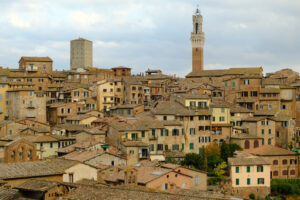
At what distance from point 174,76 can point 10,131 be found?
42787 mm

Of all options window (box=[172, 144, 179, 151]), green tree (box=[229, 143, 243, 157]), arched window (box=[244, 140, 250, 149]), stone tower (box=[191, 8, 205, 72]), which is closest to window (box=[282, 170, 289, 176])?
arched window (box=[244, 140, 250, 149])

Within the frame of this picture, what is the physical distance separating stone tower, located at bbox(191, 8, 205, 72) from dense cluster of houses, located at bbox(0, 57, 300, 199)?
26.6 m

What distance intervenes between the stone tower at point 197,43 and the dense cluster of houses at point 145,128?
26.6 m

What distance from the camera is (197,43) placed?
113438 mm

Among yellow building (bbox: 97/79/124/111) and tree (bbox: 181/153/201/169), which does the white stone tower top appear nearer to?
yellow building (bbox: 97/79/124/111)

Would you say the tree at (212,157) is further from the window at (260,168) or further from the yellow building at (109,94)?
the yellow building at (109,94)

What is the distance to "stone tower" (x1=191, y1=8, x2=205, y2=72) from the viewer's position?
368 ft

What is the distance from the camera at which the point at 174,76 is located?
9456cm

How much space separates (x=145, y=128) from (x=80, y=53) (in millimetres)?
66428

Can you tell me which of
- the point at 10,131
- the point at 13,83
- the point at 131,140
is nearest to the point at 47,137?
the point at 10,131

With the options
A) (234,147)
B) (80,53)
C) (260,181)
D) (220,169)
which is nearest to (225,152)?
(234,147)

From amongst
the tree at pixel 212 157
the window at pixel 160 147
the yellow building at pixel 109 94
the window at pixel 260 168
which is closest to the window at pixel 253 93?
the tree at pixel 212 157

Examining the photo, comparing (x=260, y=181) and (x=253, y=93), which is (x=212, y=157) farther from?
(x=253, y=93)

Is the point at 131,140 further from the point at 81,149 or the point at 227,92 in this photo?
the point at 227,92
